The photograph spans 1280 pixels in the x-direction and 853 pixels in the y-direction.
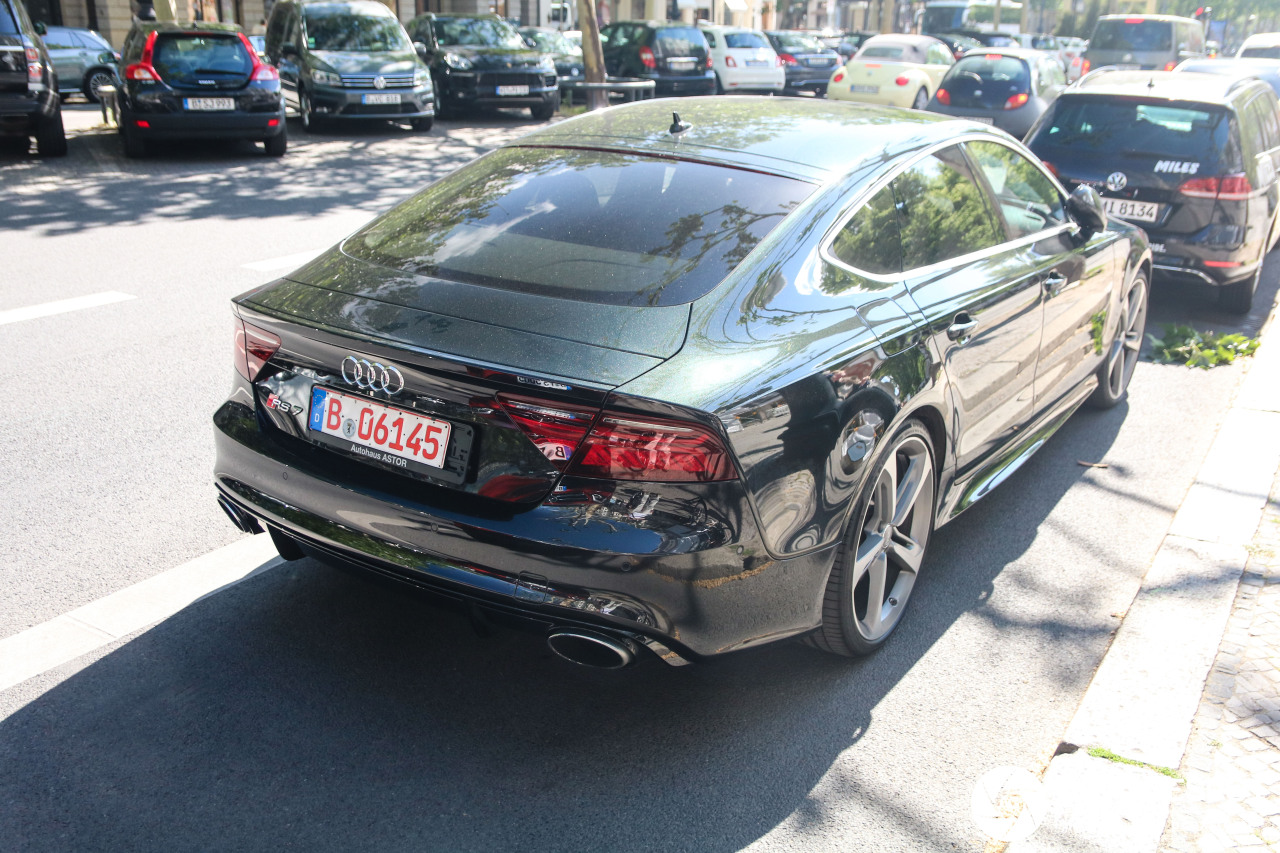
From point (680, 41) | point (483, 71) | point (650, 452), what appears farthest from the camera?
point (680, 41)

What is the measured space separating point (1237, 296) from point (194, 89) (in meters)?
11.2

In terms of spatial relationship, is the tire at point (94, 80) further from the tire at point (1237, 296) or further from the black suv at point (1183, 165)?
the tire at point (1237, 296)

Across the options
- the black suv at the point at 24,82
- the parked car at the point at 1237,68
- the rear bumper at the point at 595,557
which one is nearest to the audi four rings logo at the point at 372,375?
the rear bumper at the point at 595,557

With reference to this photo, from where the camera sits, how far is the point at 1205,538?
4445 mm

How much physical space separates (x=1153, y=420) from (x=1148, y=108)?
2.96 meters

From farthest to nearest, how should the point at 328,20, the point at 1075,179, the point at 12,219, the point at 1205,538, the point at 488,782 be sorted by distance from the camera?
1. the point at 328,20
2. the point at 12,219
3. the point at 1075,179
4. the point at 1205,538
5. the point at 488,782

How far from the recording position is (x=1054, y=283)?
4.48m

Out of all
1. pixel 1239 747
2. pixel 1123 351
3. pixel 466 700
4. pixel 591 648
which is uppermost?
pixel 591 648

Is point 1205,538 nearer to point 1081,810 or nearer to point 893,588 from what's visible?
point 893,588

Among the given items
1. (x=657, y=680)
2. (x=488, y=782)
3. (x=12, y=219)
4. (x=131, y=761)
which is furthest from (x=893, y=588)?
(x=12, y=219)

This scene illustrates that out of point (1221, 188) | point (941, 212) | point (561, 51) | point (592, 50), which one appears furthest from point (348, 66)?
point (941, 212)

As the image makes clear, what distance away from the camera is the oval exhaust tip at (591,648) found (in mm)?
2754

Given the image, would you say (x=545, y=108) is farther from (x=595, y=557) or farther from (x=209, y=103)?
(x=595, y=557)

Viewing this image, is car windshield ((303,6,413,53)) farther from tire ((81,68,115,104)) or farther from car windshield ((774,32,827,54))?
car windshield ((774,32,827,54))
